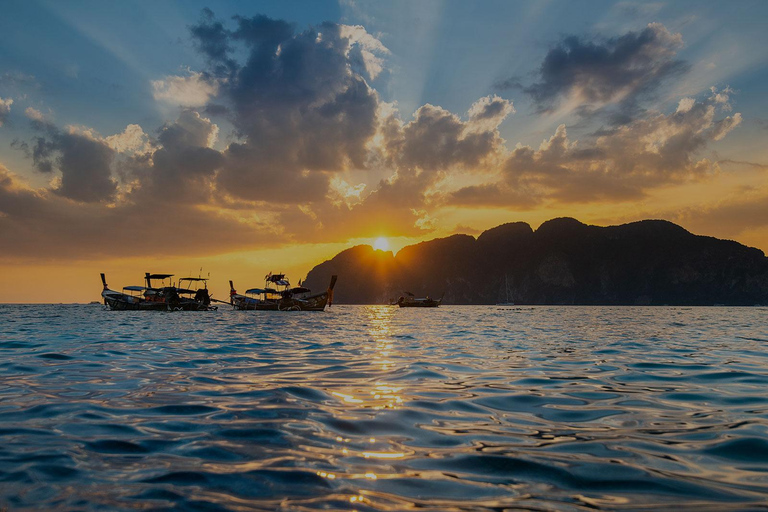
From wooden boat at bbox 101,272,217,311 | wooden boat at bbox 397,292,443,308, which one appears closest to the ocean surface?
wooden boat at bbox 101,272,217,311

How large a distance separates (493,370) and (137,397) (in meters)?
8.59

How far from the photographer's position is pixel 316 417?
7.16 m

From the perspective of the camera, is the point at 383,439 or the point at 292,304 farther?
the point at 292,304

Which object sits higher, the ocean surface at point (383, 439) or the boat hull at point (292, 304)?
the boat hull at point (292, 304)

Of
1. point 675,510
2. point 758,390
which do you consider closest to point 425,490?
point 675,510

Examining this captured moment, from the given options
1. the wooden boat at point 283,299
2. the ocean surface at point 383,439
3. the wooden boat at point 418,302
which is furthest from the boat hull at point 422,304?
the ocean surface at point 383,439

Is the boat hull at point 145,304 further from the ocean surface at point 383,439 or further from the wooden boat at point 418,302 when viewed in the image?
the ocean surface at point 383,439

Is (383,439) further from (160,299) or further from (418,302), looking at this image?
(418,302)

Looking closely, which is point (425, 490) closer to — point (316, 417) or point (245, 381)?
point (316, 417)

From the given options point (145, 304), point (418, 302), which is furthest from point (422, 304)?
point (145, 304)

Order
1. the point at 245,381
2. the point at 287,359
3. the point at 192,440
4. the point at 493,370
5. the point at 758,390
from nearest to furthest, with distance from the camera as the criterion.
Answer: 1. the point at 192,440
2. the point at 758,390
3. the point at 245,381
4. the point at 493,370
5. the point at 287,359

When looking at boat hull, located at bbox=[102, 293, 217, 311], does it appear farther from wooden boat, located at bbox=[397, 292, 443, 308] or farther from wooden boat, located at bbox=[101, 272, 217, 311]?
wooden boat, located at bbox=[397, 292, 443, 308]

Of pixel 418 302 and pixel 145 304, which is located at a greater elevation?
pixel 145 304

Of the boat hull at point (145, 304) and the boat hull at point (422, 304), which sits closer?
the boat hull at point (145, 304)
